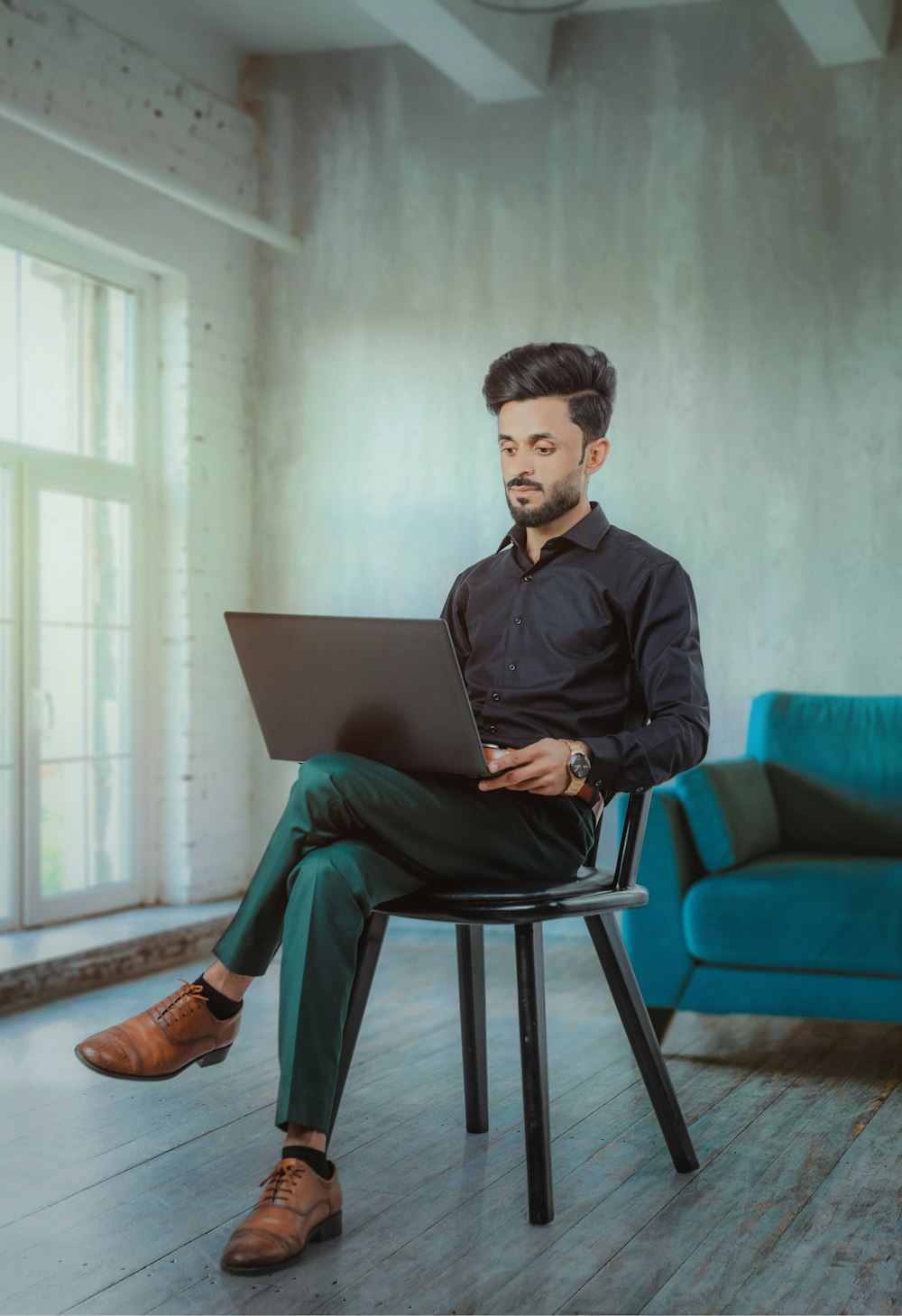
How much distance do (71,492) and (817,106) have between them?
282 centimetres

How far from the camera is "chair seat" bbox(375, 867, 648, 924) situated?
2084mm

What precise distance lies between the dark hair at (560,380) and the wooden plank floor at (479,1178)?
4.21ft

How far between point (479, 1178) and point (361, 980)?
41cm

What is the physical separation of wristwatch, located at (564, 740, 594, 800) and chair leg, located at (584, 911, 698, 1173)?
28 cm

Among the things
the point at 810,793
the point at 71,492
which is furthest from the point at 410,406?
the point at 810,793

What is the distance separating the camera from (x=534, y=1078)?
2.12m

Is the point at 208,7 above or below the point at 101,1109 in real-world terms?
above

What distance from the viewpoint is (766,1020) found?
12.1ft

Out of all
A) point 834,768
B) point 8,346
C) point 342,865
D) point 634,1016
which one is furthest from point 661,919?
point 8,346

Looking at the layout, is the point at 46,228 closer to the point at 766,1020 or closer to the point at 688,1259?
the point at 766,1020

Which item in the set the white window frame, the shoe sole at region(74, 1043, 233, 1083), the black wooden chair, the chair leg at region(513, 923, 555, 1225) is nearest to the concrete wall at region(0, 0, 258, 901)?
the white window frame

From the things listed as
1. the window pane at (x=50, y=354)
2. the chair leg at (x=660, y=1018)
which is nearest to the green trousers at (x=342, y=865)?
the chair leg at (x=660, y=1018)

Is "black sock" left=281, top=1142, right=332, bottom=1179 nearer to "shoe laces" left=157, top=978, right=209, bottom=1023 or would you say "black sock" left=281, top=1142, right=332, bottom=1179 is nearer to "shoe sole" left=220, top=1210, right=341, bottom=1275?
"shoe sole" left=220, top=1210, right=341, bottom=1275

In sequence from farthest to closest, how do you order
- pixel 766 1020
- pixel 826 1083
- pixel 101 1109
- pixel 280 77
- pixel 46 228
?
pixel 280 77 → pixel 46 228 → pixel 766 1020 → pixel 826 1083 → pixel 101 1109
